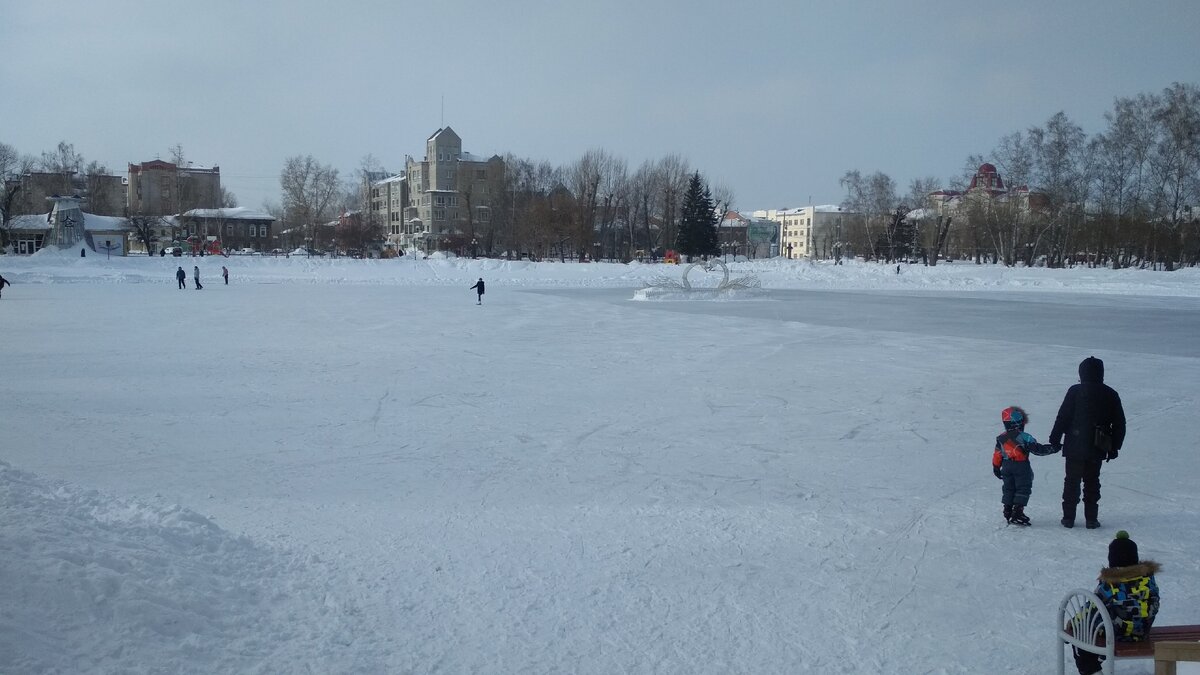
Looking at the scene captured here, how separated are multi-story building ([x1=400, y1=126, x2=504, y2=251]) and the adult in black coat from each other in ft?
295

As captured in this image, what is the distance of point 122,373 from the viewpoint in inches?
514

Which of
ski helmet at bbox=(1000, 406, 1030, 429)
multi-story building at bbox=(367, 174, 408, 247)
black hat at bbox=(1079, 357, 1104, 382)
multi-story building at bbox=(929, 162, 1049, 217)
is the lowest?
ski helmet at bbox=(1000, 406, 1030, 429)

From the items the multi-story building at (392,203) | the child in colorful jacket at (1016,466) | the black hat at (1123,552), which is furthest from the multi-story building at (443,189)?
the black hat at (1123,552)

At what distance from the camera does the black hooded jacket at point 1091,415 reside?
5.94 metres

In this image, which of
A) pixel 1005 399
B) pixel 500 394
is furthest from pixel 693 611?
pixel 1005 399

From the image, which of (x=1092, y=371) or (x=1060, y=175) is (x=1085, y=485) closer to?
(x=1092, y=371)

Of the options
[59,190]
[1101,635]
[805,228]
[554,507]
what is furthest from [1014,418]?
[805,228]

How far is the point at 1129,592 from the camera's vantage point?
3693mm

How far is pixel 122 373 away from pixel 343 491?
27.1 feet

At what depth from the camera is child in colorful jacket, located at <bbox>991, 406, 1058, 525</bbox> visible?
6.05 m

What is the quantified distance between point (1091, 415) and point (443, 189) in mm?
109706

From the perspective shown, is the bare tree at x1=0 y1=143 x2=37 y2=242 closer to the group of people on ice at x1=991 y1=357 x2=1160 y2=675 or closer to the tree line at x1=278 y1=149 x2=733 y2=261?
the tree line at x1=278 y1=149 x2=733 y2=261

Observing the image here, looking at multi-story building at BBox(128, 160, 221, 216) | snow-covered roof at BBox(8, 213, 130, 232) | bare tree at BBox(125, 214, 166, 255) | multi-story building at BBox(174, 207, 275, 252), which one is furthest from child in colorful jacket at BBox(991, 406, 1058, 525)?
multi-story building at BBox(128, 160, 221, 216)

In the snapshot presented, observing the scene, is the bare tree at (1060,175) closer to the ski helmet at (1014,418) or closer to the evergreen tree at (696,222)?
the evergreen tree at (696,222)
